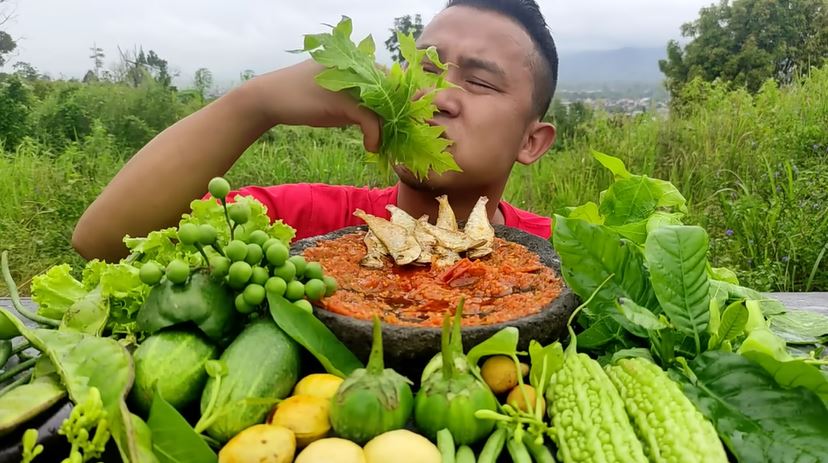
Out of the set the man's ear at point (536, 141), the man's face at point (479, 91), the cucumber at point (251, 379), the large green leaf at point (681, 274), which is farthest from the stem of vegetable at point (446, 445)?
the man's ear at point (536, 141)

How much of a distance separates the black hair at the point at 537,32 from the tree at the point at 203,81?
652 cm

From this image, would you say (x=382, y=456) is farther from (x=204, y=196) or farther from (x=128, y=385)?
(x=204, y=196)

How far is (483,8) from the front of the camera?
223 cm

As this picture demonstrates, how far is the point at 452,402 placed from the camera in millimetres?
972

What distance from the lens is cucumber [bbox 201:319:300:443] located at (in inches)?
37.8

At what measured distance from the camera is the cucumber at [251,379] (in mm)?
959

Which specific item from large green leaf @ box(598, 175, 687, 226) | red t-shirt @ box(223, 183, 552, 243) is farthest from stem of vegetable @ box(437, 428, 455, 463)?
red t-shirt @ box(223, 183, 552, 243)

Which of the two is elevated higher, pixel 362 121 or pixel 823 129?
pixel 362 121

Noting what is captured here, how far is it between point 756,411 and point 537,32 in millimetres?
1612

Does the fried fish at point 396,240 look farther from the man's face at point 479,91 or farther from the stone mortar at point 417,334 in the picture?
the man's face at point 479,91

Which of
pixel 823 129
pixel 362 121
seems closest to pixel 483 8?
pixel 362 121

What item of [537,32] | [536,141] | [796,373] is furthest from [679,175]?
[796,373]

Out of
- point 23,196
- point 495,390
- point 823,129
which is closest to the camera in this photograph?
point 495,390

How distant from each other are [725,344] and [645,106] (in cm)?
681
